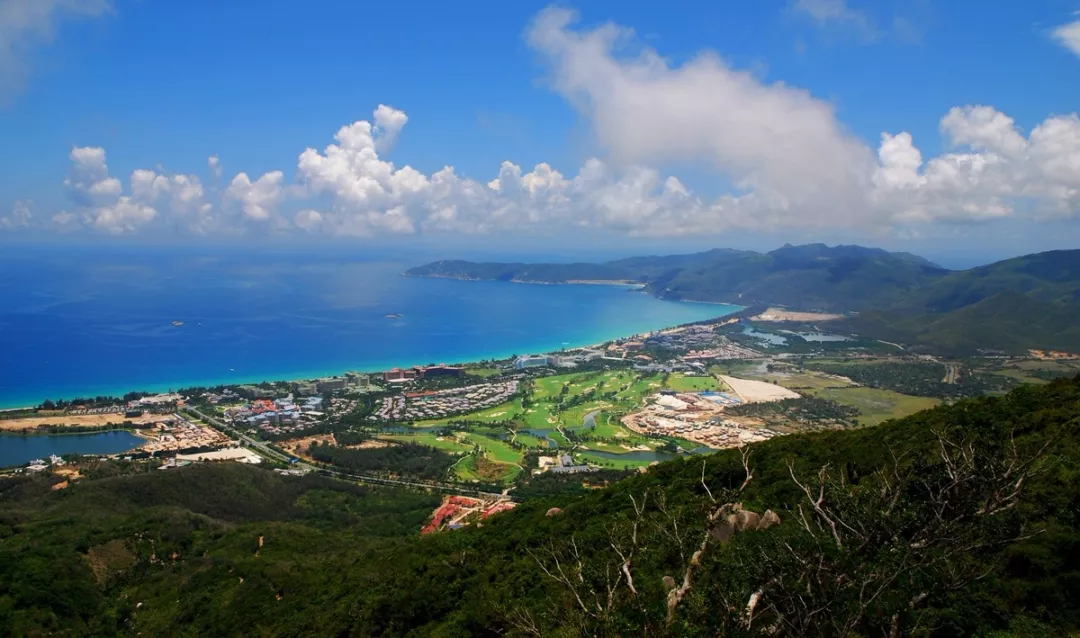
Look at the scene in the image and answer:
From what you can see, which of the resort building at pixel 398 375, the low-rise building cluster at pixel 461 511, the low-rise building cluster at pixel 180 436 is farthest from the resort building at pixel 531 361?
the low-rise building cluster at pixel 461 511

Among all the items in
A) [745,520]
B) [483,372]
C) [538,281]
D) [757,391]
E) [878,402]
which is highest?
[745,520]

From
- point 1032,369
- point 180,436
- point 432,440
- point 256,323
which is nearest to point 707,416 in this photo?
point 432,440

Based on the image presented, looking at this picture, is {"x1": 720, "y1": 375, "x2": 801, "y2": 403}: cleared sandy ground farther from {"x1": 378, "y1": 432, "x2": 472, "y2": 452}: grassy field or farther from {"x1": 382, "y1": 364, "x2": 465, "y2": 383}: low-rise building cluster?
{"x1": 382, "y1": 364, "x2": 465, "y2": 383}: low-rise building cluster

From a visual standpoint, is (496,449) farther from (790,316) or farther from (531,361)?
(790,316)

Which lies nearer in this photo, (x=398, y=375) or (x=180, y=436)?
(x=180, y=436)

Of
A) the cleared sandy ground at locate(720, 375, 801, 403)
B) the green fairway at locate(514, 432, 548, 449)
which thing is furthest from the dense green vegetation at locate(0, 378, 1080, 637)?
the cleared sandy ground at locate(720, 375, 801, 403)

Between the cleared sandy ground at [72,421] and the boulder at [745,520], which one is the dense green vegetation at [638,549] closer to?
the boulder at [745,520]

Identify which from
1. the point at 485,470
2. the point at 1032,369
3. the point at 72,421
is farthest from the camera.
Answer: the point at 1032,369
